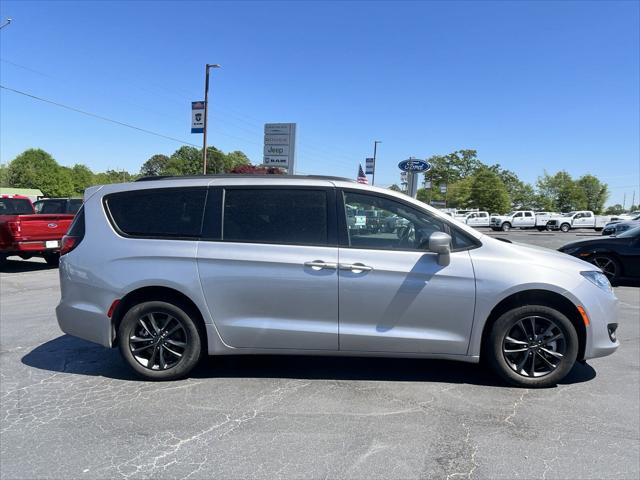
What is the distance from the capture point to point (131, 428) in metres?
3.27

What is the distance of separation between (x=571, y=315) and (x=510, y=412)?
41.4 inches

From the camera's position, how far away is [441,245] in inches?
145

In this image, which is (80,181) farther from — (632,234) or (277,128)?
(632,234)

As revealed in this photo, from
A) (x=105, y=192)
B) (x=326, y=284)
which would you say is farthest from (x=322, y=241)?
(x=105, y=192)

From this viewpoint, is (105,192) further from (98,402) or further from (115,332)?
(98,402)

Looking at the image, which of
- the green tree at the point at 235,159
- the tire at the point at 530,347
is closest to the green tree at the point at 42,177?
the green tree at the point at 235,159

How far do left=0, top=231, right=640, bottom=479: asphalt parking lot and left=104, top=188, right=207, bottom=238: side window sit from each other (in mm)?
1381

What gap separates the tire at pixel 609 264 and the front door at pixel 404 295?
7579 mm

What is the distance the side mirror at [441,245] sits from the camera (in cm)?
369

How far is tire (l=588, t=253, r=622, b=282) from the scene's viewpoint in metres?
9.74

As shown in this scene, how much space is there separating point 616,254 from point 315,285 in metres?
8.67

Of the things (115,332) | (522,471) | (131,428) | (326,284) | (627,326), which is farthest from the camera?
(627,326)

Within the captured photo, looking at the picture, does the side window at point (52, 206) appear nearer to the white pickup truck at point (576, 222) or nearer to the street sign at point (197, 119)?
the street sign at point (197, 119)

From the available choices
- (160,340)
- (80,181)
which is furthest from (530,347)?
(80,181)
